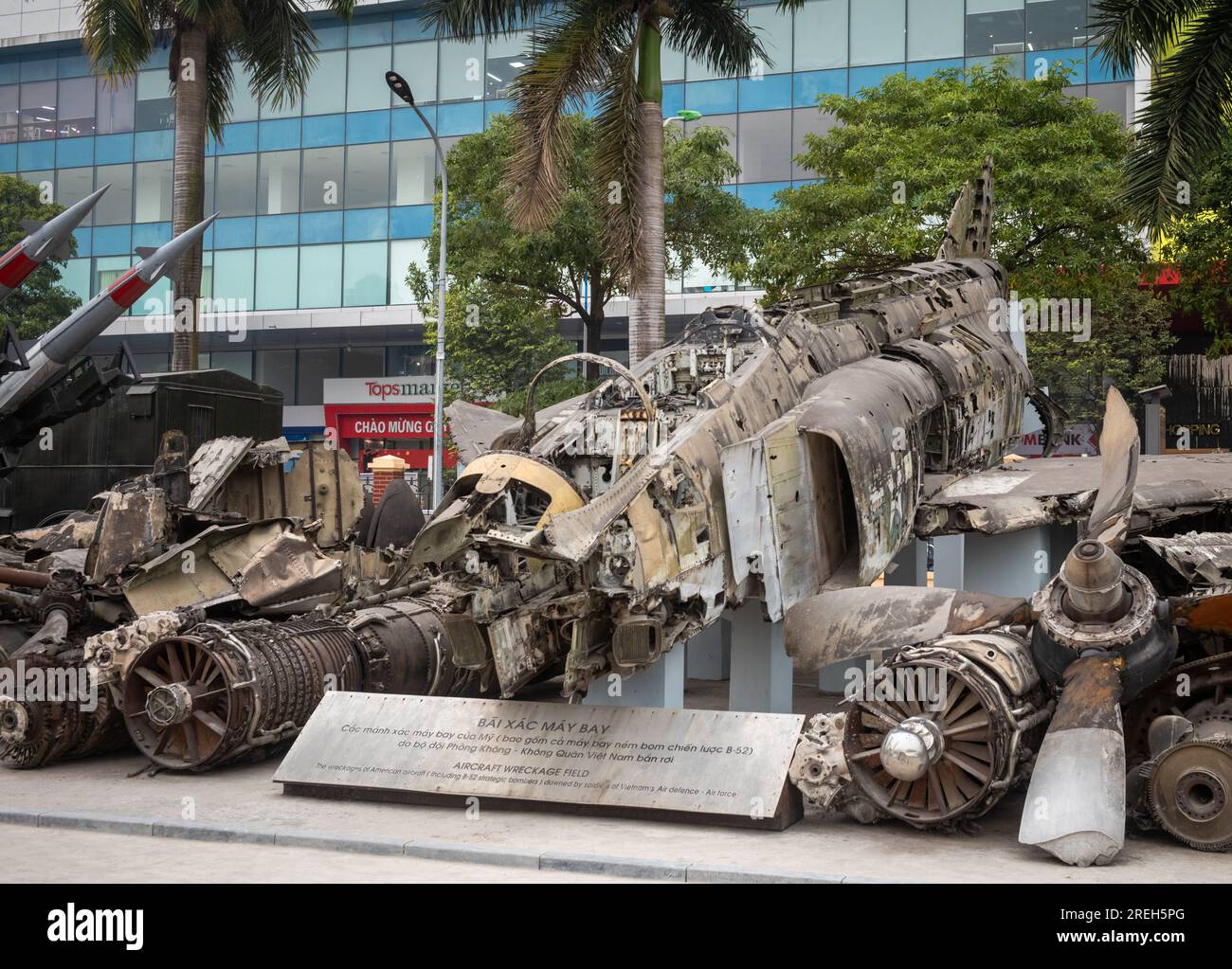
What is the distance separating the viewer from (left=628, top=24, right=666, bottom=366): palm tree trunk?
72.5ft

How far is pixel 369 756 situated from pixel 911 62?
3812 centimetres

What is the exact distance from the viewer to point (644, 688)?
11.9 m

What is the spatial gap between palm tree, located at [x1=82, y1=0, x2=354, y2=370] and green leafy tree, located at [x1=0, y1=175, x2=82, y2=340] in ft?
66.0

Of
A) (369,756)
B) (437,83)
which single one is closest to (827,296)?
(369,756)

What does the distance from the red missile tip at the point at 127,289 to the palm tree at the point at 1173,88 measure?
14.8 meters

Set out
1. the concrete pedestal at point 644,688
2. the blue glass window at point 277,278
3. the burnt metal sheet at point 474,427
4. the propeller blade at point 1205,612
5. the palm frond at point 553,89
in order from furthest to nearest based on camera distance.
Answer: the blue glass window at point 277,278 → the palm frond at point 553,89 → the burnt metal sheet at point 474,427 → the concrete pedestal at point 644,688 → the propeller blade at point 1205,612

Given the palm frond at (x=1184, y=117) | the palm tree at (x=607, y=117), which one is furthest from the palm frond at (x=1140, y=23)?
the palm tree at (x=607, y=117)

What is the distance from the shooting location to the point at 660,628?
1074 centimetres

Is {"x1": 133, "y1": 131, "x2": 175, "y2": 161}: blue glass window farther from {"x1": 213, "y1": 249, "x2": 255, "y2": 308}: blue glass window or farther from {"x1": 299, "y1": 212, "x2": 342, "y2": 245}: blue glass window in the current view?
{"x1": 299, "y1": 212, "x2": 342, "y2": 245}: blue glass window

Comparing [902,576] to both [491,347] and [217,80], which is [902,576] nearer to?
[217,80]

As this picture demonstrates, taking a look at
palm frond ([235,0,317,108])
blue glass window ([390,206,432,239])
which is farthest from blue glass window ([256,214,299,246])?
palm frond ([235,0,317,108])

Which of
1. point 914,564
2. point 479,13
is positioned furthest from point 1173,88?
point 479,13

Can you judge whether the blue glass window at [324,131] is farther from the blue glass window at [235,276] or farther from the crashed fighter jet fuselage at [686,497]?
the crashed fighter jet fuselage at [686,497]

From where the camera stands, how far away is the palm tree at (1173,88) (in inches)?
736
